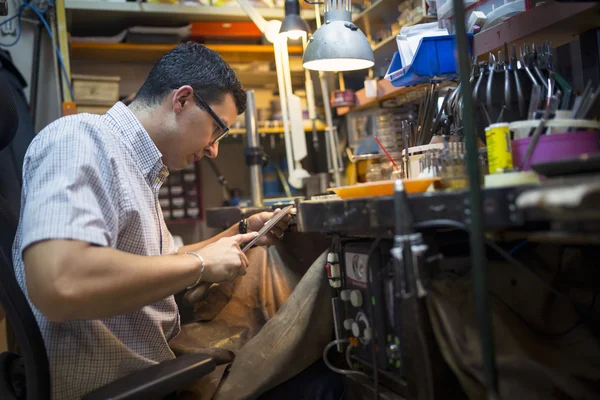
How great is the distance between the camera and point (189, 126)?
4.59 ft

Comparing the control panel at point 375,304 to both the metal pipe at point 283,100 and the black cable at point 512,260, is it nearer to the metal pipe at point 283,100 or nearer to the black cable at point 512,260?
the black cable at point 512,260

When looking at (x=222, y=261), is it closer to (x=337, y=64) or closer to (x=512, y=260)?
(x=512, y=260)

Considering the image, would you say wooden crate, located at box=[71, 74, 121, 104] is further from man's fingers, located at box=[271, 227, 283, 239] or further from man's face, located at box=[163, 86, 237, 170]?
man's fingers, located at box=[271, 227, 283, 239]

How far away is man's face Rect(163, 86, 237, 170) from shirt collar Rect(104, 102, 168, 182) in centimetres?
8

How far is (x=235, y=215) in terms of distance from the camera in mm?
2146

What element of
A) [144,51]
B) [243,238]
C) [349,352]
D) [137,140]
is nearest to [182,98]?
[137,140]

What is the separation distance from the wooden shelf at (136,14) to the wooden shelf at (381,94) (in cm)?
74

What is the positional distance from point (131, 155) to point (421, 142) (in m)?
0.81

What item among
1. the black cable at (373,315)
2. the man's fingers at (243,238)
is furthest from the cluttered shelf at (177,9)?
the black cable at (373,315)

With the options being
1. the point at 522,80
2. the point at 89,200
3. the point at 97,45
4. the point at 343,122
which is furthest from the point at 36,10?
the point at 522,80

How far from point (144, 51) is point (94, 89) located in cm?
41

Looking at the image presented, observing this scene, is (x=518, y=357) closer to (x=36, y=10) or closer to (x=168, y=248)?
(x=168, y=248)

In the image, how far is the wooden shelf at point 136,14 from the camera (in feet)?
9.02

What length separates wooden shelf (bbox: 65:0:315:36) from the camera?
2748 mm
